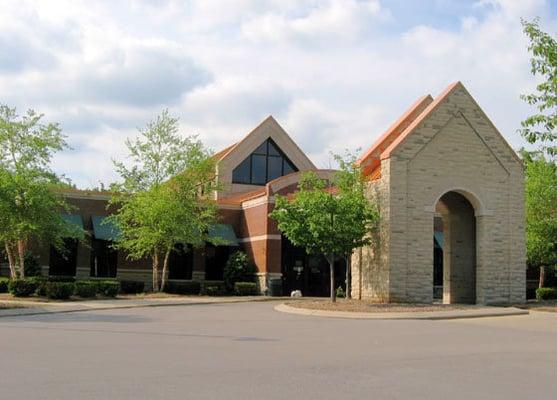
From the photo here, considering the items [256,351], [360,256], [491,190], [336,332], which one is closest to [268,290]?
[360,256]

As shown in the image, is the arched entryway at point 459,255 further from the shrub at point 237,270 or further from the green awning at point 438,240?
the shrub at point 237,270

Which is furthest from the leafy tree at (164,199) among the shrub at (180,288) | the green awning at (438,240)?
the green awning at (438,240)

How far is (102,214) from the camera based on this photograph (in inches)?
1447

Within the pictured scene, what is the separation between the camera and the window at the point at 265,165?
45.0m

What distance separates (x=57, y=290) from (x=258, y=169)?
20094mm

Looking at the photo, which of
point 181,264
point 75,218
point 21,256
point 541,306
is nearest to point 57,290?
point 21,256

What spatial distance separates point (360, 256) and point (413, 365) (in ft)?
56.9

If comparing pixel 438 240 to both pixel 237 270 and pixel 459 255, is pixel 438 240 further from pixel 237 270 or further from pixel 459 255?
pixel 237 270

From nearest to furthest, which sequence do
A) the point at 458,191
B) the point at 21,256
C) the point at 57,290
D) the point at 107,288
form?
the point at 57,290 → the point at 458,191 → the point at 107,288 → the point at 21,256

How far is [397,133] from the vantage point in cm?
3119

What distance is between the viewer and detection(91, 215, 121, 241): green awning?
115ft

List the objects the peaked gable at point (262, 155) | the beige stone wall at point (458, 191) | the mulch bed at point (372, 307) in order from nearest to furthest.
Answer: the mulch bed at point (372, 307)
the beige stone wall at point (458, 191)
the peaked gable at point (262, 155)

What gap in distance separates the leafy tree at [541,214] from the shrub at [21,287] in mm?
23255

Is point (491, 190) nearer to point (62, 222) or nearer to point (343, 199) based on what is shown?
point (343, 199)
